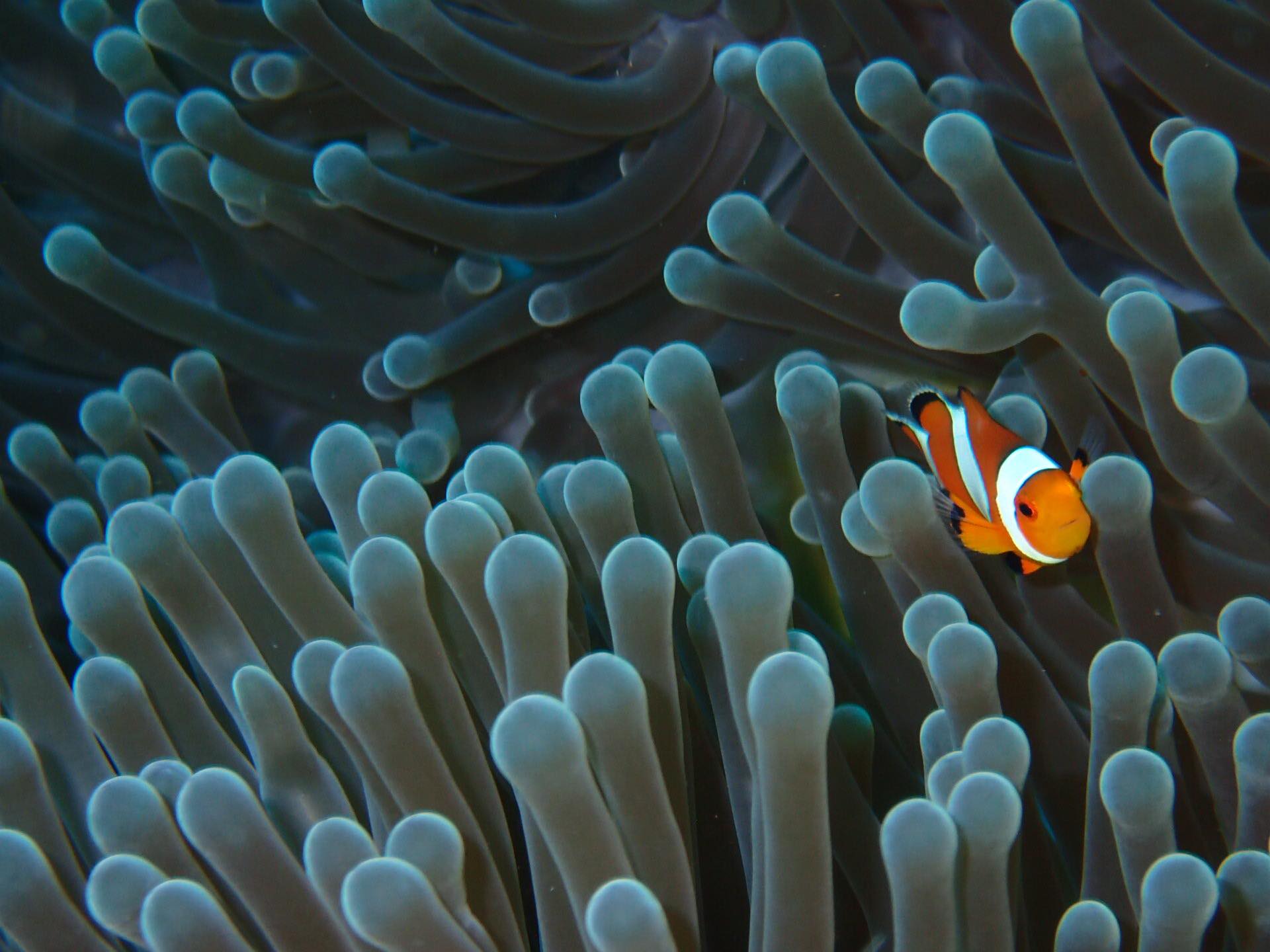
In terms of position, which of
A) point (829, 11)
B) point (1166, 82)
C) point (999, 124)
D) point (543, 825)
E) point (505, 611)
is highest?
point (829, 11)

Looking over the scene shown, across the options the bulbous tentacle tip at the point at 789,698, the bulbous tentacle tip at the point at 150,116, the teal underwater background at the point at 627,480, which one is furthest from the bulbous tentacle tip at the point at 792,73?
the bulbous tentacle tip at the point at 150,116

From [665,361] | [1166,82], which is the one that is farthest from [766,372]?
[1166,82]

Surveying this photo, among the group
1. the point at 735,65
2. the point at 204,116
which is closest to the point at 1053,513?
the point at 735,65

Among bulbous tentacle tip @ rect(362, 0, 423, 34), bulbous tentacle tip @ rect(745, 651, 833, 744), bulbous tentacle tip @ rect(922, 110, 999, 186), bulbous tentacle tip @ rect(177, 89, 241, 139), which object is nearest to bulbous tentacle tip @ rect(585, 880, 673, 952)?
bulbous tentacle tip @ rect(745, 651, 833, 744)

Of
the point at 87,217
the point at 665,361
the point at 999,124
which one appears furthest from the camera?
the point at 87,217

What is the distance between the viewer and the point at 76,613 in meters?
1.15

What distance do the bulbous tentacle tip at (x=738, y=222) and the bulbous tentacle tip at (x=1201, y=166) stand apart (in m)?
0.46

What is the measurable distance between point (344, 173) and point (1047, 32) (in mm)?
947

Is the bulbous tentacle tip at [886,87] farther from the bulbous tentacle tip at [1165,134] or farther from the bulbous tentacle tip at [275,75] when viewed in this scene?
the bulbous tentacle tip at [275,75]

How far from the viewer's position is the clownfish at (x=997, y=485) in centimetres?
107

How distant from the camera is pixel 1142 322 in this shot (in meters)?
1.11

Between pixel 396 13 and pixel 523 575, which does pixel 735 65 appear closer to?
pixel 396 13

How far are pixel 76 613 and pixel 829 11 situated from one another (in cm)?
122

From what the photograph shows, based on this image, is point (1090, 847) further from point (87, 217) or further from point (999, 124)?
point (87, 217)
